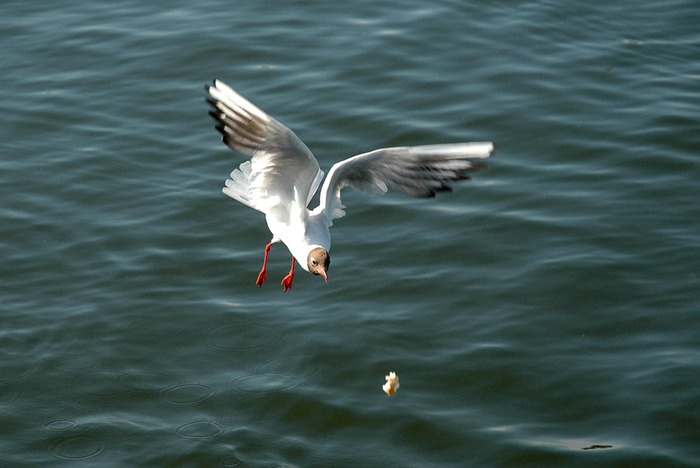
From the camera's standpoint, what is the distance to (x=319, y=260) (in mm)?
8195

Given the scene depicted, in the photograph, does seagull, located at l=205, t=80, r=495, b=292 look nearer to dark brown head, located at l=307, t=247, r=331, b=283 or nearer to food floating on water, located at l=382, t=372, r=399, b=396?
dark brown head, located at l=307, t=247, r=331, b=283

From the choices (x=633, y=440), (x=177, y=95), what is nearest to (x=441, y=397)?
(x=633, y=440)

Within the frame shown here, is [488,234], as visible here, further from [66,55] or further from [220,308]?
[66,55]

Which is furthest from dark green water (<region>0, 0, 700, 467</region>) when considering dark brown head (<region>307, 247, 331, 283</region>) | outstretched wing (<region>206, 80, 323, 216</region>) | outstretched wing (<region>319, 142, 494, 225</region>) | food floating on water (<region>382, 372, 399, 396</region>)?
outstretched wing (<region>319, 142, 494, 225</region>)

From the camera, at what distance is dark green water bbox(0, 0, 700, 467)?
955 cm

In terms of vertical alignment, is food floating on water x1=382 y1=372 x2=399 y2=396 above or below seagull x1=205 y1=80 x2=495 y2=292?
below

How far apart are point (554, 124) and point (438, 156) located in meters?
5.29

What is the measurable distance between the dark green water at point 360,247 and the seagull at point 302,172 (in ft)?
6.10

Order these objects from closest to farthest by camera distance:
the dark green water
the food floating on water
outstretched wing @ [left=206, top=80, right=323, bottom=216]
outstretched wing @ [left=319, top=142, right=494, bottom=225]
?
1. outstretched wing @ [left=206, top=80, right=323, bottom=216]
2. outstretched wing @ [left=319, top=142, right=494, bottom=225]
3. the food floating on water
4. the dark green water

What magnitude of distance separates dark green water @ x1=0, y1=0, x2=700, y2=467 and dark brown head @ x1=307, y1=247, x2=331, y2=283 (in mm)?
1787

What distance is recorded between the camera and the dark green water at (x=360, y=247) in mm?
9547

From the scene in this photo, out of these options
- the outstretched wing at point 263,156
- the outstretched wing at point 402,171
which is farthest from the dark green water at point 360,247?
the outstretched wing at point 402,171

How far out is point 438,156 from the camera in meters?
8.20

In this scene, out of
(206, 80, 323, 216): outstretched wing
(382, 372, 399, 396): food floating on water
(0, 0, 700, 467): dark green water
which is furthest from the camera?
(0, 0, 700, 467): dark green water
